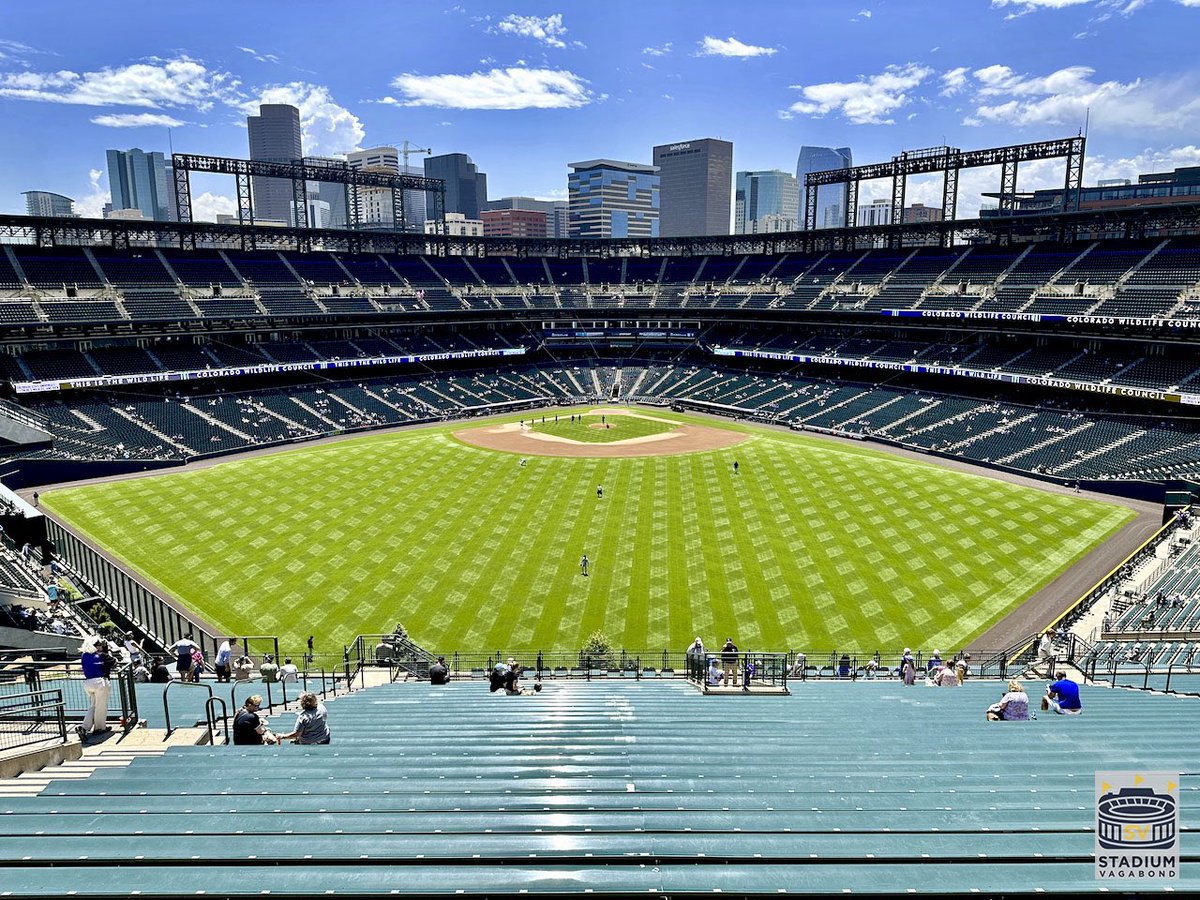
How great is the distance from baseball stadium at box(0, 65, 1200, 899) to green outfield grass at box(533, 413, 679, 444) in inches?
29.0

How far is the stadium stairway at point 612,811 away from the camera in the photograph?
25.1 feet

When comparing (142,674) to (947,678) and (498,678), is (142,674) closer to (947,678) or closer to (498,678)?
(498,678)

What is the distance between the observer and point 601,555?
42000 millimetres

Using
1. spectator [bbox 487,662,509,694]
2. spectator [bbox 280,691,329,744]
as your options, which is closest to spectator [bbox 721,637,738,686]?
spectator [bbox 487,662,509,694]

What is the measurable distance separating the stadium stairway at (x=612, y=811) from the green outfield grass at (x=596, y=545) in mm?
19044

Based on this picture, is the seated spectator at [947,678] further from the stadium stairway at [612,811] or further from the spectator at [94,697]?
the spectator at [94,697]

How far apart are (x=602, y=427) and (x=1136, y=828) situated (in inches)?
2753

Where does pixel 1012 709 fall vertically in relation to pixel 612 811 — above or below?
below

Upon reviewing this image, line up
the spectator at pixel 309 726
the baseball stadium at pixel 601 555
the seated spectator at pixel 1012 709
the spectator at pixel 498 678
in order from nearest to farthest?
the baseball stadium at pixel 601 555
the spectator at pixel 309 726
the seated spectator at pixel 1012 709
the spectator at pixel 498 678

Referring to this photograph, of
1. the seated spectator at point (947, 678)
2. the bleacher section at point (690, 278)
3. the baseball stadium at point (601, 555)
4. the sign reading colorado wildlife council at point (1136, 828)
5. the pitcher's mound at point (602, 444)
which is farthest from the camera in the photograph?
the bleacher section at point (690, 278)

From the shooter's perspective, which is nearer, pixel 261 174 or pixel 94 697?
pixel 94 697

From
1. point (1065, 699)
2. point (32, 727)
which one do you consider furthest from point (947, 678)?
point (32, 727)

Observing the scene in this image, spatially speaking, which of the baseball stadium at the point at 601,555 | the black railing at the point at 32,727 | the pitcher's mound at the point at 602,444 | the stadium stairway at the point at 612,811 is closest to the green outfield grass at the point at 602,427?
the baseball stadium at the point at 601,555

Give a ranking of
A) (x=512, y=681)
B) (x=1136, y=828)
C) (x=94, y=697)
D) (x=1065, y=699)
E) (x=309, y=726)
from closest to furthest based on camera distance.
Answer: (x=1136, y=828), (x=309, y=726), (x=94, y=697), (x=1065, y=699), (x=512, y=681)
